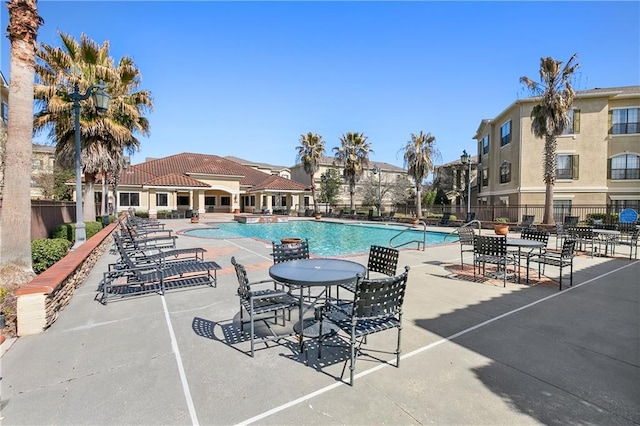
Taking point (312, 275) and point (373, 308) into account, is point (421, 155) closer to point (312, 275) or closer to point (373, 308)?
point (312, 275)

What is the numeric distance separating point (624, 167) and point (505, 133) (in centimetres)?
909

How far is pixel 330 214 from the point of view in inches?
1580

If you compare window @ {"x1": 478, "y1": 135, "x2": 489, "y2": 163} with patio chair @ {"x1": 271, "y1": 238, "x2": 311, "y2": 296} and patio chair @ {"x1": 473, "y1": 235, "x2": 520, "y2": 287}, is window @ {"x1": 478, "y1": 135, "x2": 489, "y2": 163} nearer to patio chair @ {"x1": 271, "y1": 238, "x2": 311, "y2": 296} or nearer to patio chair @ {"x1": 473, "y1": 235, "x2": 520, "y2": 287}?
patio chair @ {"x1": 473, "y1": 235, "x2": 520, "y2": 287}

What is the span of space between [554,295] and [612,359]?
9.86 feet

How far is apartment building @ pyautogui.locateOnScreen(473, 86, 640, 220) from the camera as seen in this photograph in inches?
969

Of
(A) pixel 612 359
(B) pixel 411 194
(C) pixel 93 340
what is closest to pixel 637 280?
(A) pixel 612 359

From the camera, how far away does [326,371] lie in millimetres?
3498

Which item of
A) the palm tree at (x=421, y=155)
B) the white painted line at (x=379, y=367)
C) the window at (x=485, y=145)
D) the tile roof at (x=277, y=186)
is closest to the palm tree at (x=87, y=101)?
the white painted line at (x=379, y=367)

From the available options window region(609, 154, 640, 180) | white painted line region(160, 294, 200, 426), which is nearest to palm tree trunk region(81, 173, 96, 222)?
white painted line region(160, 294, 200, 426)

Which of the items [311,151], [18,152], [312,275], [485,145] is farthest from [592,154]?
[18,152]

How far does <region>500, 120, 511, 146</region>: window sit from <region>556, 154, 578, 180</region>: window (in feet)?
14.6

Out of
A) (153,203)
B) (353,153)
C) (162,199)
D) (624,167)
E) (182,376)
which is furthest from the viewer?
(353,153)

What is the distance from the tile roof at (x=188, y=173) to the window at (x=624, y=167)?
103ft

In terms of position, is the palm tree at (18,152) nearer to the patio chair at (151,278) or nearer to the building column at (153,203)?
the patio chair at (151,278)
